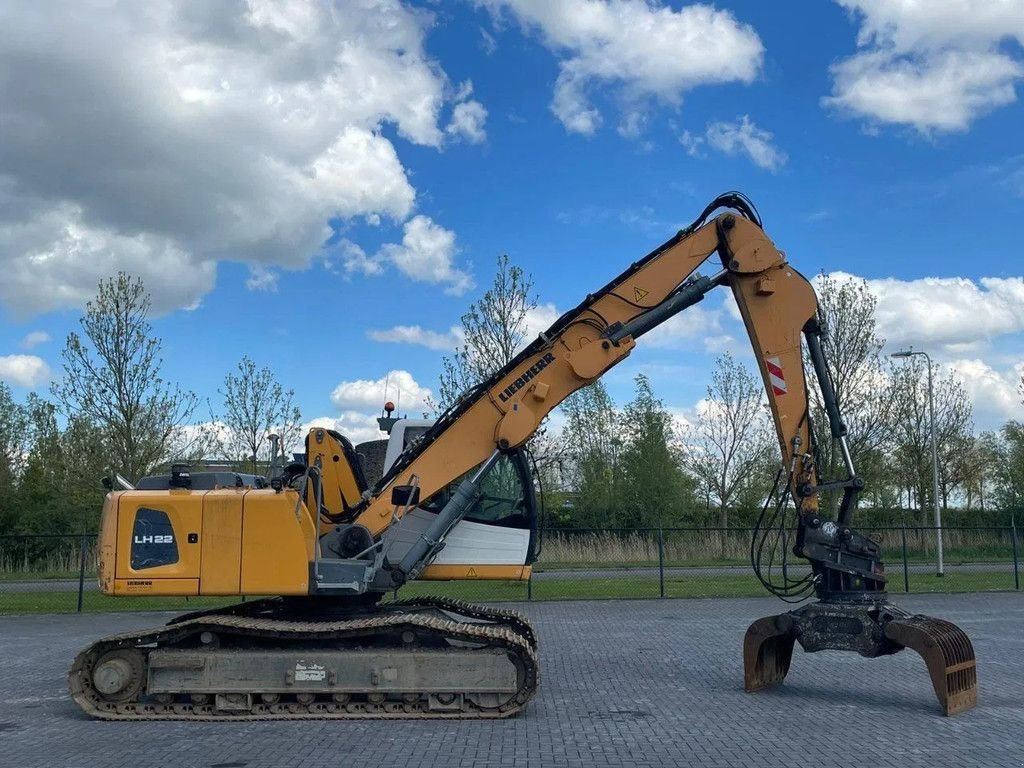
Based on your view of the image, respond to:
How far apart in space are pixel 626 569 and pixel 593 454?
14.7m

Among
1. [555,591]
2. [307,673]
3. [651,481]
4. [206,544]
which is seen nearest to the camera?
Answer: [307,673]

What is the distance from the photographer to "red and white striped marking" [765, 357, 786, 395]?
1066 cm

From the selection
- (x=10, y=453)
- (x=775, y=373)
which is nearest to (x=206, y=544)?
(x=775, y=373)

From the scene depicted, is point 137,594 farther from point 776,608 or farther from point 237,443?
point 237,443

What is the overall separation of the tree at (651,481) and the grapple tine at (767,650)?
27.0 meters

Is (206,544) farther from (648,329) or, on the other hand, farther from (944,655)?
(944,655)

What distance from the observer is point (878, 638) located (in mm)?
9828

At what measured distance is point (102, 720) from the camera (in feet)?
31.2

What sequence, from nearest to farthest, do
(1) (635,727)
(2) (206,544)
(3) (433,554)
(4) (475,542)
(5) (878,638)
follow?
1. (1) (635,727)
2. (2) (206,544)
3. (5) (878,638)
4. (3) (433,554)
5. (4) (475,542)

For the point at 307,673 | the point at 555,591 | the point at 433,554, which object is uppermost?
the point at 433,554

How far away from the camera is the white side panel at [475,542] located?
10375 mm

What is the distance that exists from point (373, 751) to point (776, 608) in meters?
12.6

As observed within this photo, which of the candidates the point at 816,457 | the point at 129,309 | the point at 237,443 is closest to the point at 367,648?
the point at 816,457

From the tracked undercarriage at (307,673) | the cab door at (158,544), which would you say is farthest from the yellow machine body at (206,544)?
the tracked undercarriage at (307,673)
